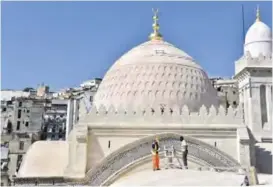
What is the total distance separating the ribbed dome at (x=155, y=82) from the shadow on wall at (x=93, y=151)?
215 centimetres

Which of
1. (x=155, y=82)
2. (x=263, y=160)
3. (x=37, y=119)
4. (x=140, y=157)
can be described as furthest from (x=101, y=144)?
(x=37, y=119)

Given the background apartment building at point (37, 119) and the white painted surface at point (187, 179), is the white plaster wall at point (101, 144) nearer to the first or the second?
the white painted surface at point (187, 179)

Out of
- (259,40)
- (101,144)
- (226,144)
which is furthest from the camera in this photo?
(259,40)

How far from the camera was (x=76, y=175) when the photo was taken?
637 inches

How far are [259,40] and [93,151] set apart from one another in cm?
913

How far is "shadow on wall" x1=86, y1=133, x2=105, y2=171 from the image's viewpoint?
1688cm

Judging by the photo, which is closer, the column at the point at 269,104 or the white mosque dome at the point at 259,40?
the column at the point at 269,104

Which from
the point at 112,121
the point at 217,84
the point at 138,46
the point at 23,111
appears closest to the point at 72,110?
the point at 23,111

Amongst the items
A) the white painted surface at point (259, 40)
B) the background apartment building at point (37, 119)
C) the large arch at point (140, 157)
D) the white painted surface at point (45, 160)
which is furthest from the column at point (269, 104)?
the background apartment building at point (37, 119)

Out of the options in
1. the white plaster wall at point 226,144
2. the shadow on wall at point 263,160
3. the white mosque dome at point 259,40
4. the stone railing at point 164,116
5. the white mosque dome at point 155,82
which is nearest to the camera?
the white plaster wall at point 226,144

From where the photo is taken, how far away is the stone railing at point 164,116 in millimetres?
17453

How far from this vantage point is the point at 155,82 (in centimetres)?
1919

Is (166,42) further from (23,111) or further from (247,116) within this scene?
(23,111)

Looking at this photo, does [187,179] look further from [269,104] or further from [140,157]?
[269,104]
